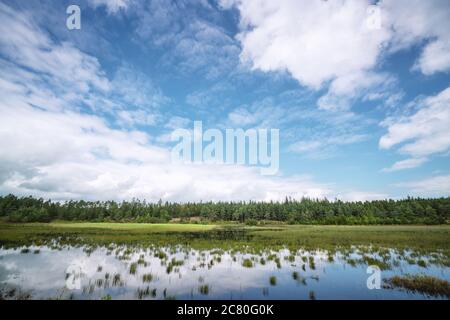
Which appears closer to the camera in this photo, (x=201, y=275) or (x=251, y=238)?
(x=201, y=275)

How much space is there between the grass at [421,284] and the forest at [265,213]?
104123 mm

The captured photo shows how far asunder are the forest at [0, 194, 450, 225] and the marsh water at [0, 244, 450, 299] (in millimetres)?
99252

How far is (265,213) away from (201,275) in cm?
13418

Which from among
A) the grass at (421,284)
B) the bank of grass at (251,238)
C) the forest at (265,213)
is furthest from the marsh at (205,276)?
the forest at (265,213)

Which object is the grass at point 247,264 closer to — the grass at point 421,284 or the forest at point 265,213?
the grass at point 421,284

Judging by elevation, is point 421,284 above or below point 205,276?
above

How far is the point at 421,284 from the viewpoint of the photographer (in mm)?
14148

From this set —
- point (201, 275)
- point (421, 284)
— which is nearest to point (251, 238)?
point (201, 275)

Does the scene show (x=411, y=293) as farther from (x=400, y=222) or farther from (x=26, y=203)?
(x=26, y=203)

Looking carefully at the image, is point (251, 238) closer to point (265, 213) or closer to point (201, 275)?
point (201, 275)

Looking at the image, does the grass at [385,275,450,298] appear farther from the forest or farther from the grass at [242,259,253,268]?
the forest

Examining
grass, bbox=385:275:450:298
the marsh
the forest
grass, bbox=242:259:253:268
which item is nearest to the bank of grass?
the marsh

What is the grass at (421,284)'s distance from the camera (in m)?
13.1
